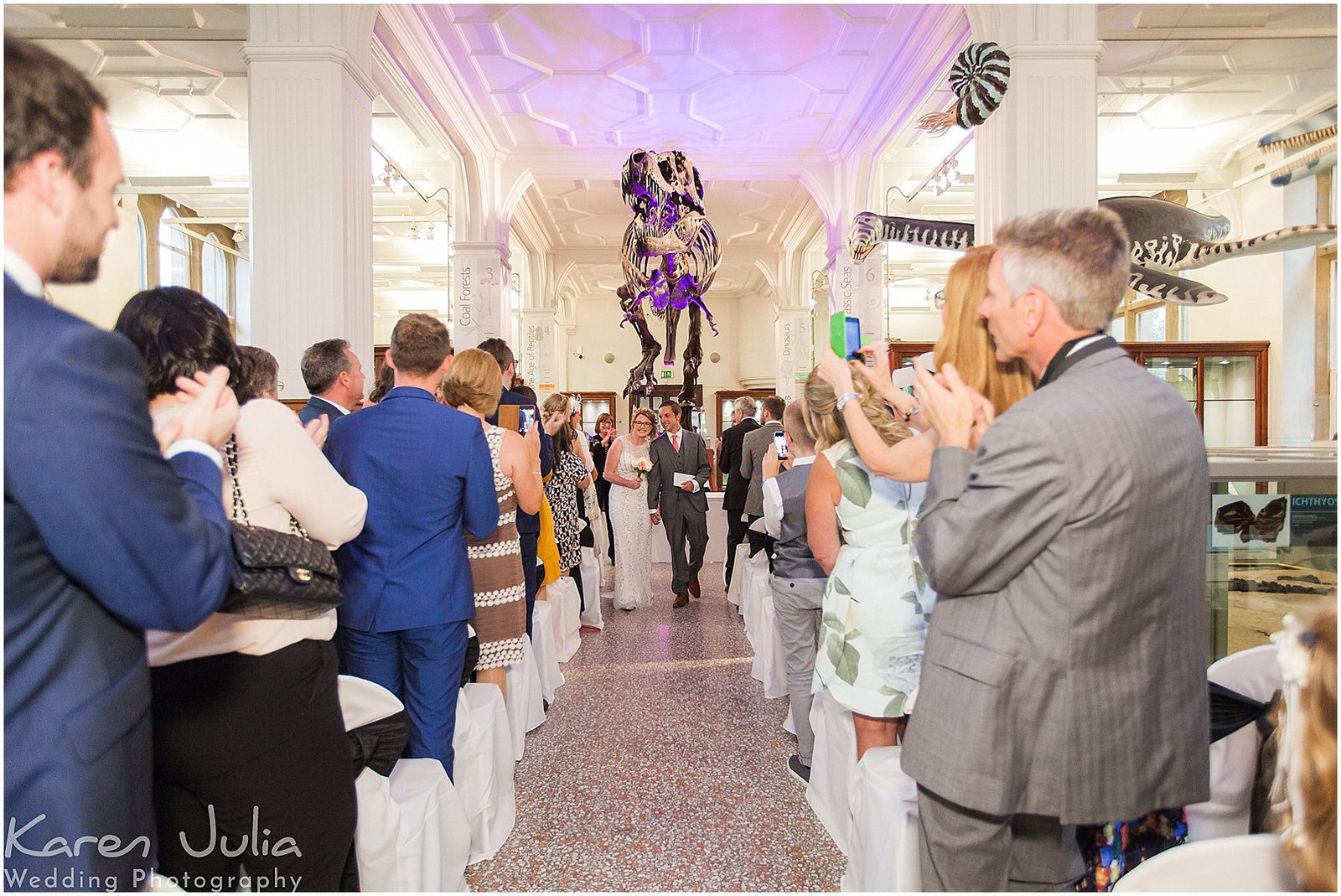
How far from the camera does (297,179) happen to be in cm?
445

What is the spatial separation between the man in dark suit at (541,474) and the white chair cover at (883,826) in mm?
1745

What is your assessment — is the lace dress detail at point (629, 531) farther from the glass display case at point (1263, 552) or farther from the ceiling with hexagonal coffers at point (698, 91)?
the glass display case at point (1263, 552)

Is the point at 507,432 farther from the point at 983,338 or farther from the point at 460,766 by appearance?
the point at 983,338

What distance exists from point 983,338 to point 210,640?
1.46m

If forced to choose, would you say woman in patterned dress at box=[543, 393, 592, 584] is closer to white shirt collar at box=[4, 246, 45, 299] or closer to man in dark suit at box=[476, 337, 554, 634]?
man in dark suit at box=[476, 337, 554, 634]

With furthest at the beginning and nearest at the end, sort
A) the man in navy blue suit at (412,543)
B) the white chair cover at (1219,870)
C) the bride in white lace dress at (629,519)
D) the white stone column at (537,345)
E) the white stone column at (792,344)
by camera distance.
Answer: the white stone column at (537,345) → the white stone column at (792,344) → the bride in white lace dress at (629,519) → the man in navy blue suit at (412,543) → the white chair cover at (1219,870)

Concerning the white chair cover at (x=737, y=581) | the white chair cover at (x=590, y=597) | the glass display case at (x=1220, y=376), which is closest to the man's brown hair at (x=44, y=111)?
the white chair cover at (x=590, y=597)

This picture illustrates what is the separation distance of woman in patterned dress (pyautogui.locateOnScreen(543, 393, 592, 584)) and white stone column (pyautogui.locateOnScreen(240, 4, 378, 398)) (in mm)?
1298

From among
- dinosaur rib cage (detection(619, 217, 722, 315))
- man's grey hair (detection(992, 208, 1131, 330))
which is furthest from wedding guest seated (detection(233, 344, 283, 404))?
dinosaur rib cage (detection(619, 217, 722, 315))

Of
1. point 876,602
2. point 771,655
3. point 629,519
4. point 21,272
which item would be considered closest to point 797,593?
point 771,655

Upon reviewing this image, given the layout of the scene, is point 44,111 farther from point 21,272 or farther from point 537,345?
point 537,345

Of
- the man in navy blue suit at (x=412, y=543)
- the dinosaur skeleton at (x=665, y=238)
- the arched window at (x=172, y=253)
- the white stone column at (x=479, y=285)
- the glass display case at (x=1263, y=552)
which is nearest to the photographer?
the man in navy blue suit at (x=412, y=543)

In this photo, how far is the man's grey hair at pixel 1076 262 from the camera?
123 cm

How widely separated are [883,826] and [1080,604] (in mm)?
914
